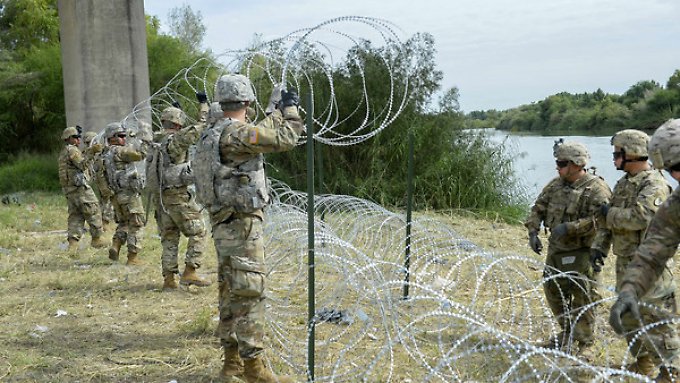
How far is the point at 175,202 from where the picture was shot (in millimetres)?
6227

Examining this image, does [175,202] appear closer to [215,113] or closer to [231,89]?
[215,113]

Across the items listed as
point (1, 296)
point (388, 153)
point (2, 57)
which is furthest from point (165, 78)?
point (1, 296)

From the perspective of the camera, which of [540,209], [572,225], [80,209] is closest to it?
[572,225]

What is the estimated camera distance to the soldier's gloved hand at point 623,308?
2.60m

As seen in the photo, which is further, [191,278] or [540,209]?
[191,278]

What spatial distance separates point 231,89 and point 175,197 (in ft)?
8.16

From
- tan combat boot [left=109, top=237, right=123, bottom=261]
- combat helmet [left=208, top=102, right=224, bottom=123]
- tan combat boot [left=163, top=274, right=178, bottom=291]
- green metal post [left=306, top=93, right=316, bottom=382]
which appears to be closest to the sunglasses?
green metal post [left=306, top=93, right=316, bottom=382]

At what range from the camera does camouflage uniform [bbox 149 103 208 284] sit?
6.13m

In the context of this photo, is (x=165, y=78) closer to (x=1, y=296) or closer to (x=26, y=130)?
(x=26, y=130)

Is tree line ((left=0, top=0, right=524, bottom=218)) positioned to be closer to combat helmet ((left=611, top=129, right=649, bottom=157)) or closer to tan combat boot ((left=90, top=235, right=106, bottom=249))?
tan combat boot ((left=90, top=235, right=106, bottom=249))

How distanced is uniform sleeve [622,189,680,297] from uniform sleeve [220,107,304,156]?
2.03 meters

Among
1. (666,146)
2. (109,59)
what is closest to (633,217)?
(666,146)

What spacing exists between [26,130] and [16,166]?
10.9 ft

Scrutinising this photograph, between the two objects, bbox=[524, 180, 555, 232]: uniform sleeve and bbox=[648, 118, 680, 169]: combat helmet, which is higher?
bbox=[648, 118, 680, 169]: combat helmet
